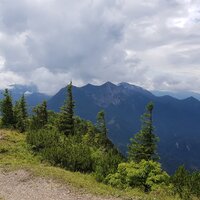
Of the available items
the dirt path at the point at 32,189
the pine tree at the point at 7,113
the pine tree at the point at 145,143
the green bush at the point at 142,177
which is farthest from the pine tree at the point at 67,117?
the green bush at the point at 142,177

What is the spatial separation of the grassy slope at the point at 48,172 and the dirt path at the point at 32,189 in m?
0.93

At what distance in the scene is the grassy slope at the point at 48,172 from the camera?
24969 mm

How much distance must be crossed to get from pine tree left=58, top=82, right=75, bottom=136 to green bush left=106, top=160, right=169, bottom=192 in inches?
1507

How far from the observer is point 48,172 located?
98.6 ft

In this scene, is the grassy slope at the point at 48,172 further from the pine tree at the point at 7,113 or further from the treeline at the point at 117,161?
the pine tree at the point at 7,113

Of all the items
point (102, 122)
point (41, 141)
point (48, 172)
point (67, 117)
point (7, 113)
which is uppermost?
point (7, 113)

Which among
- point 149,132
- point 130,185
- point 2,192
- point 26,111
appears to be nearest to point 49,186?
point 2,192

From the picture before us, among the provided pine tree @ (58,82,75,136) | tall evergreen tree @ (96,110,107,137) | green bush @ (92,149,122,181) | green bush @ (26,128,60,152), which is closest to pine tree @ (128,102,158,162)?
green bush @ (92,149,122,181)

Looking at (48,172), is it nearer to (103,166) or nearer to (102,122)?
(103,166)

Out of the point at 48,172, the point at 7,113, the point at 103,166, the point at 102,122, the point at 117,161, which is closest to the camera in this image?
the point at 48,172

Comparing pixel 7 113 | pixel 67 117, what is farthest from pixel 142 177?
pixel 67 117

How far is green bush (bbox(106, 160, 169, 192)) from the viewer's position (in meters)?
27.3

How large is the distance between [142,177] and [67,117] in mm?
41297

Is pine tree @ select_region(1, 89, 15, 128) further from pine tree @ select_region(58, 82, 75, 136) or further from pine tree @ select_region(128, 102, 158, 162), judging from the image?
pine tree @ select_region(128, 102, 158, 162)
